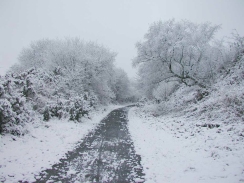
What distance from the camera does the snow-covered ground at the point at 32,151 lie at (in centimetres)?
505

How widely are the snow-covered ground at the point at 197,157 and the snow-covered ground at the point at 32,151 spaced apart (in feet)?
12.5

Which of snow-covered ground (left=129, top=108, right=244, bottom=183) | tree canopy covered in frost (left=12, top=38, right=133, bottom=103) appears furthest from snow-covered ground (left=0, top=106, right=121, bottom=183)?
tree canopy covered in frost (left=12, top=38, right=133, bottom=103)

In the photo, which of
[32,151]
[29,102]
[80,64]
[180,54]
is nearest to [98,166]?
[32,151]

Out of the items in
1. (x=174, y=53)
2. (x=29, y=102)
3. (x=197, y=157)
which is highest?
(x=174, y=53)

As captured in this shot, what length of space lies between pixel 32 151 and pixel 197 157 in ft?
23.3

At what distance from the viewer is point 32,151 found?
6.84 m

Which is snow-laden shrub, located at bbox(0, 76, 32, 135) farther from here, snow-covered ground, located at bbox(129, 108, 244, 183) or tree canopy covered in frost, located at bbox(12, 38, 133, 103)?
tree canopy covered in frost, located at bbox(12, 38, 133, 103)

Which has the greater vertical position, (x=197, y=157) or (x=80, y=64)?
(x=80, y=64)

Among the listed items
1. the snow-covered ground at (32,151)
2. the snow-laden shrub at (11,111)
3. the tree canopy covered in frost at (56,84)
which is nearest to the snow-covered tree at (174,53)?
the tree canopy covered in frost at (56,84)

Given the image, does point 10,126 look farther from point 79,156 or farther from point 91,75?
point 91,75

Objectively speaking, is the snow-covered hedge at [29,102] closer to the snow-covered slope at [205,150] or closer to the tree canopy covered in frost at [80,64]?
the tree canopy covered in frost at [80,64]

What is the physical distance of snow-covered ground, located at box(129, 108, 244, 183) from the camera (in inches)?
192

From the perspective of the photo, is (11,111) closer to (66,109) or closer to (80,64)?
(66,109)

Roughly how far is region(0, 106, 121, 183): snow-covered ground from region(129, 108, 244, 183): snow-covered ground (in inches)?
150
